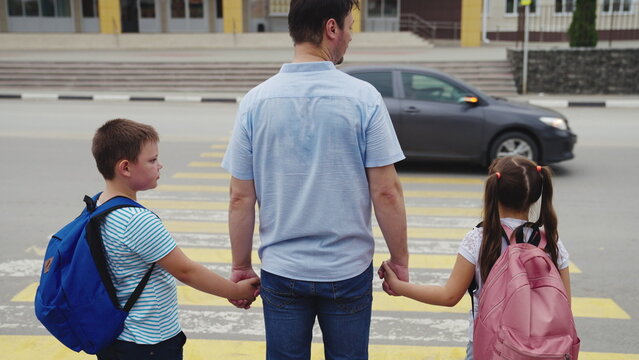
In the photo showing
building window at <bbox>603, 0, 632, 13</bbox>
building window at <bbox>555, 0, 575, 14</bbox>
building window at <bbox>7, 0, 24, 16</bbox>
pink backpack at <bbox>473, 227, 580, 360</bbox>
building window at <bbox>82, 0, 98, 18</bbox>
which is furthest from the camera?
building window at <bbox>82, 0, 98, 18</bbox>

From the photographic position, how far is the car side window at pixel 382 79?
1026cm

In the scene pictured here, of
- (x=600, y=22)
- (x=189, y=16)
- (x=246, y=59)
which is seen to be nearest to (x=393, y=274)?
(x=246, y=59)

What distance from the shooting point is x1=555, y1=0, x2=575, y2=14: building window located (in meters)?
33.4

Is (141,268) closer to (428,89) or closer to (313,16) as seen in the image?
(313,16)

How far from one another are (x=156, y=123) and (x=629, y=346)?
12.3 metres

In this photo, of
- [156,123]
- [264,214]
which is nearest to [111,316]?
[264,214]

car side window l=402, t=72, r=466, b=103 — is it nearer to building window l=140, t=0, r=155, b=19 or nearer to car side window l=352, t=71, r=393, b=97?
car side window l=352, t=71, r=393, b=97

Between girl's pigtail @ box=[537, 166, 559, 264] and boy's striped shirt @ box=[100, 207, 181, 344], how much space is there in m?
1.38

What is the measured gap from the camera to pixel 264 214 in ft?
8.46

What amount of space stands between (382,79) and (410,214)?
3.03 metres

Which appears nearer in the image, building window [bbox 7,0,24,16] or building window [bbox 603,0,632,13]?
building window [bbox 603,0,632,13]

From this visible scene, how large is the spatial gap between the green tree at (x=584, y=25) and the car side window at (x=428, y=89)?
13.4 metres

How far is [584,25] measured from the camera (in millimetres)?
21797

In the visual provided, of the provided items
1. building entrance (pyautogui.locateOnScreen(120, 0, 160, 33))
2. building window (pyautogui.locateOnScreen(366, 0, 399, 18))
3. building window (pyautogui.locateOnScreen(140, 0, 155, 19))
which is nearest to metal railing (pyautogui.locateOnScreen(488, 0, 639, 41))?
building window (pyautogui.locateOnScreen(366, 0, 399, 18))
